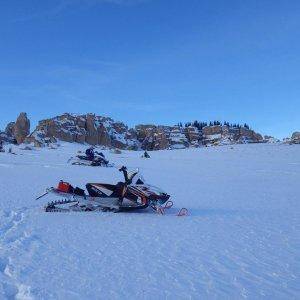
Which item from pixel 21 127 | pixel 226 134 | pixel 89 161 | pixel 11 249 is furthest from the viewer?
pixel 226 134

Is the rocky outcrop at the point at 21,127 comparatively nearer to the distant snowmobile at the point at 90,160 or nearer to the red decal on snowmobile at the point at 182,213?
the distant snowmobile at the point at 90,160

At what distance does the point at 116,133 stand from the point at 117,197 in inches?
4107

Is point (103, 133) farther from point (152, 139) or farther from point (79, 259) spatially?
point (79, 259)

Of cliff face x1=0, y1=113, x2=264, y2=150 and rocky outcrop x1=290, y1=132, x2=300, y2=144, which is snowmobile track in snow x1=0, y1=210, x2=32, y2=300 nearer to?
rocky outcrop x1=290, y1=132, x2=300, y2=144

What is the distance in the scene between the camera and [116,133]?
115 m

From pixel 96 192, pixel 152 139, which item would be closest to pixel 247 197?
pixel 96 192

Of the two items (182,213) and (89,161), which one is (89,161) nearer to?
(89,161)

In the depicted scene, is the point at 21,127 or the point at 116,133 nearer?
the point at 21,127

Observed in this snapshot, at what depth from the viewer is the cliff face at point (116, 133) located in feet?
318

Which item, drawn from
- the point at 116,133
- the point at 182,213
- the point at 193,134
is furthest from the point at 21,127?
the point at 182,213

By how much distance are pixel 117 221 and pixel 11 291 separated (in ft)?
16.8

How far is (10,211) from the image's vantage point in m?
10.0

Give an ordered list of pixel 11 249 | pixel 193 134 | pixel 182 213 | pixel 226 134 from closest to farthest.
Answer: pixel 11 249 < pixel 182 213 < pixel 226 134 < pixel 193 134

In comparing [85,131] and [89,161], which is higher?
[85,131]
